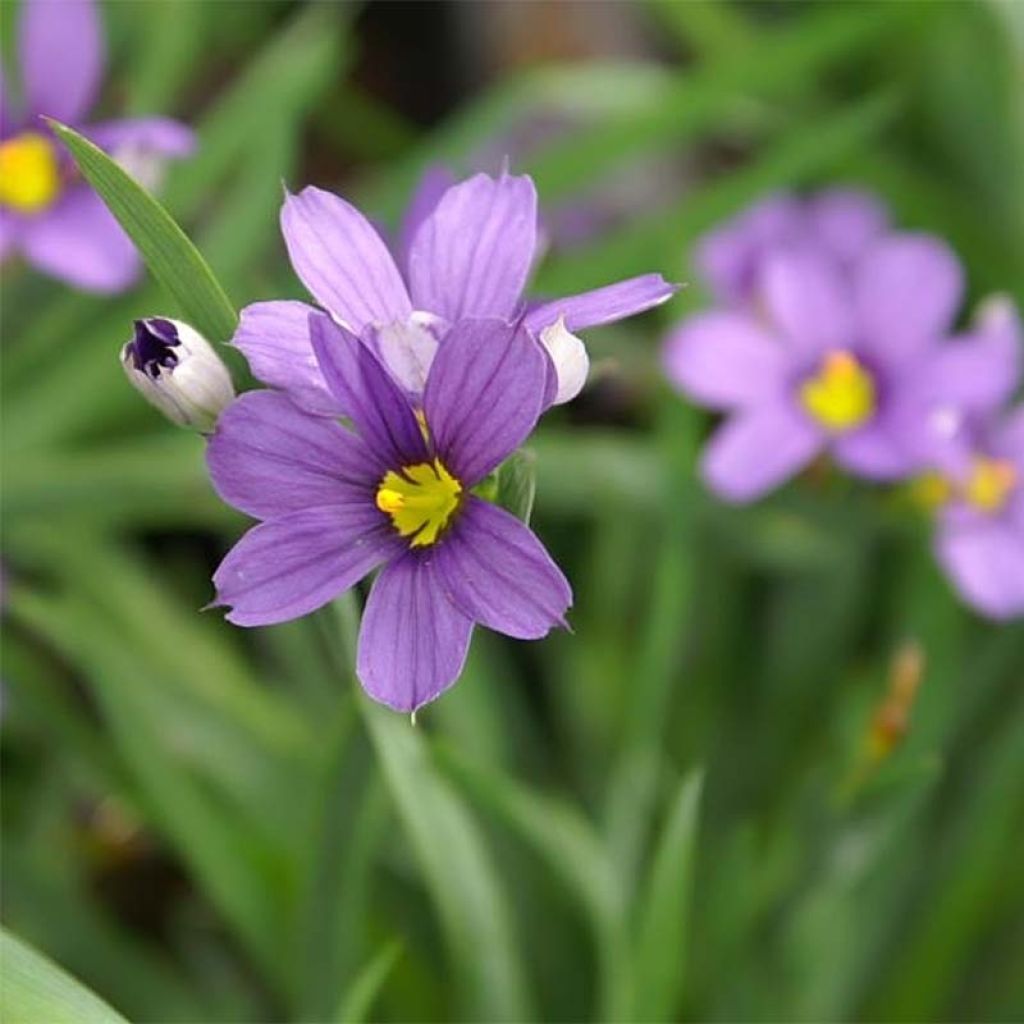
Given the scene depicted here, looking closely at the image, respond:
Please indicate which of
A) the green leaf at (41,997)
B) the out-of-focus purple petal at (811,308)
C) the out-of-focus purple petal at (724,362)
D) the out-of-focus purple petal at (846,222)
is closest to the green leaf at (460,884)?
the green leaf at (41,997)

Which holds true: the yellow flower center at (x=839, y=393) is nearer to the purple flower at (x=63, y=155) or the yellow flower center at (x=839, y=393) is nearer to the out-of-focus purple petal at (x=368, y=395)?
the purple flower at (x=63, y=155)

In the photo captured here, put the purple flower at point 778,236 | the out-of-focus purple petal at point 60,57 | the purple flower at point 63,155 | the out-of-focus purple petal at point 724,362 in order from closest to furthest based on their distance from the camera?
the purple flower at point 63,155 < the out-of-focus purple petal at point 60,57 < the out-of-focus purple petal at point 724,362 < the purple flower at point 778,236

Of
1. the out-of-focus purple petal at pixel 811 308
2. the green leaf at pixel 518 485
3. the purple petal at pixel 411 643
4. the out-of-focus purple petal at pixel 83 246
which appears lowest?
the out-of-focus purple petal at pixel 811 308

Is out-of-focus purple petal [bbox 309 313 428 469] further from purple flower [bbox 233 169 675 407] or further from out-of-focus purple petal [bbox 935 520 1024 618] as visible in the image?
out-of-focus purple petal [bbox 935 520 1024 618]

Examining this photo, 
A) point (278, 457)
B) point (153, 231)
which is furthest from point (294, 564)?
point (153, 231)

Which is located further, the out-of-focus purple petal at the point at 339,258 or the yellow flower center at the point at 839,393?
the yellow flower center at the point at 839,393

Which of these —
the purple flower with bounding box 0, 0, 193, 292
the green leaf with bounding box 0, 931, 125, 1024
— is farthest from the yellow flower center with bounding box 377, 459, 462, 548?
the purple flower with bounding box 0, 0, 193, 292

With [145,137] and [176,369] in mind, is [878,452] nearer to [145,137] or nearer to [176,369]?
[145,137]
